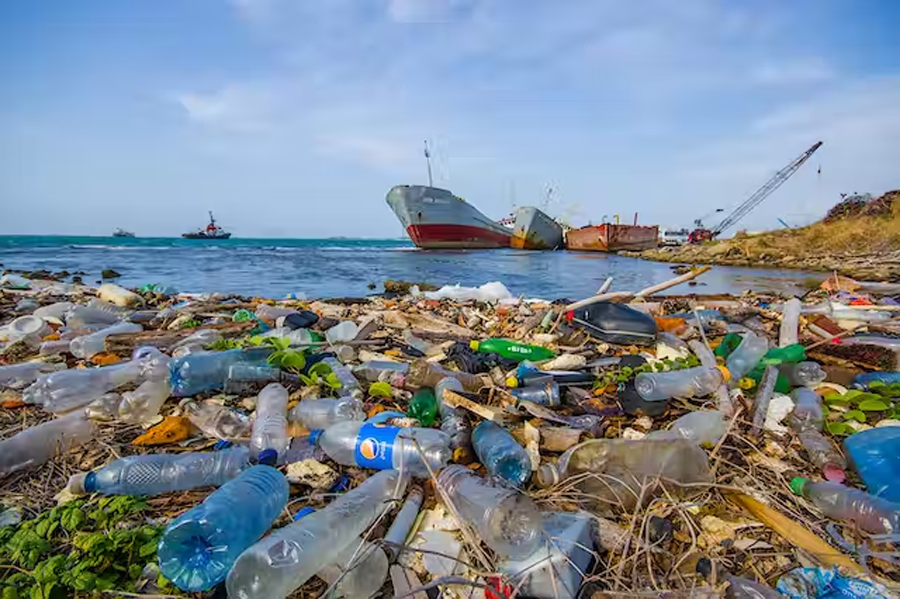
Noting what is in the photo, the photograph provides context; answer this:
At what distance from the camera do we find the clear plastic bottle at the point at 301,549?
0.98 metres

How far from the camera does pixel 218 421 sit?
1.88m

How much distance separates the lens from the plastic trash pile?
3.51ft

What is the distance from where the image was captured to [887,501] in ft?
4.27

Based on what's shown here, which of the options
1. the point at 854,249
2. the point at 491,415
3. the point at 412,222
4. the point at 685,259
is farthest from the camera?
Result: the point at 412,222

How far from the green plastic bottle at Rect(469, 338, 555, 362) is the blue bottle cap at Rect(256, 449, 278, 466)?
1.65 m

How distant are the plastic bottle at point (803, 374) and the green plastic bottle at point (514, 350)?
4.38ft

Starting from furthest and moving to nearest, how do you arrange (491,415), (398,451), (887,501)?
(491,415) → (398,451) → (887,501)

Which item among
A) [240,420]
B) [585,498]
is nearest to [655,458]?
[585,498]

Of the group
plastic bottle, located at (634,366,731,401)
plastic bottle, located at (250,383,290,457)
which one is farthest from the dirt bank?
plastic bottle, located at (250,383,290,457)

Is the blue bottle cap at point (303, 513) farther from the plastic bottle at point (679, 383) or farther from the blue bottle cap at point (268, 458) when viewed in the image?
the plastic bottle at point (679, 383)

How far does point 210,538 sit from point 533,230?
29.2m

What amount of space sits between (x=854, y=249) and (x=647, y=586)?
24.8 metres

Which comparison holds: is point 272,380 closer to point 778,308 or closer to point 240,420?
point 240,420

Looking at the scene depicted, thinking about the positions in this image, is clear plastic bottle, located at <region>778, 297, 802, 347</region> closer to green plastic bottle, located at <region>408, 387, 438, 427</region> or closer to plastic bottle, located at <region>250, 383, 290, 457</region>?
green plastic bottle, located at <region>408, 387, 438, 427</region>
